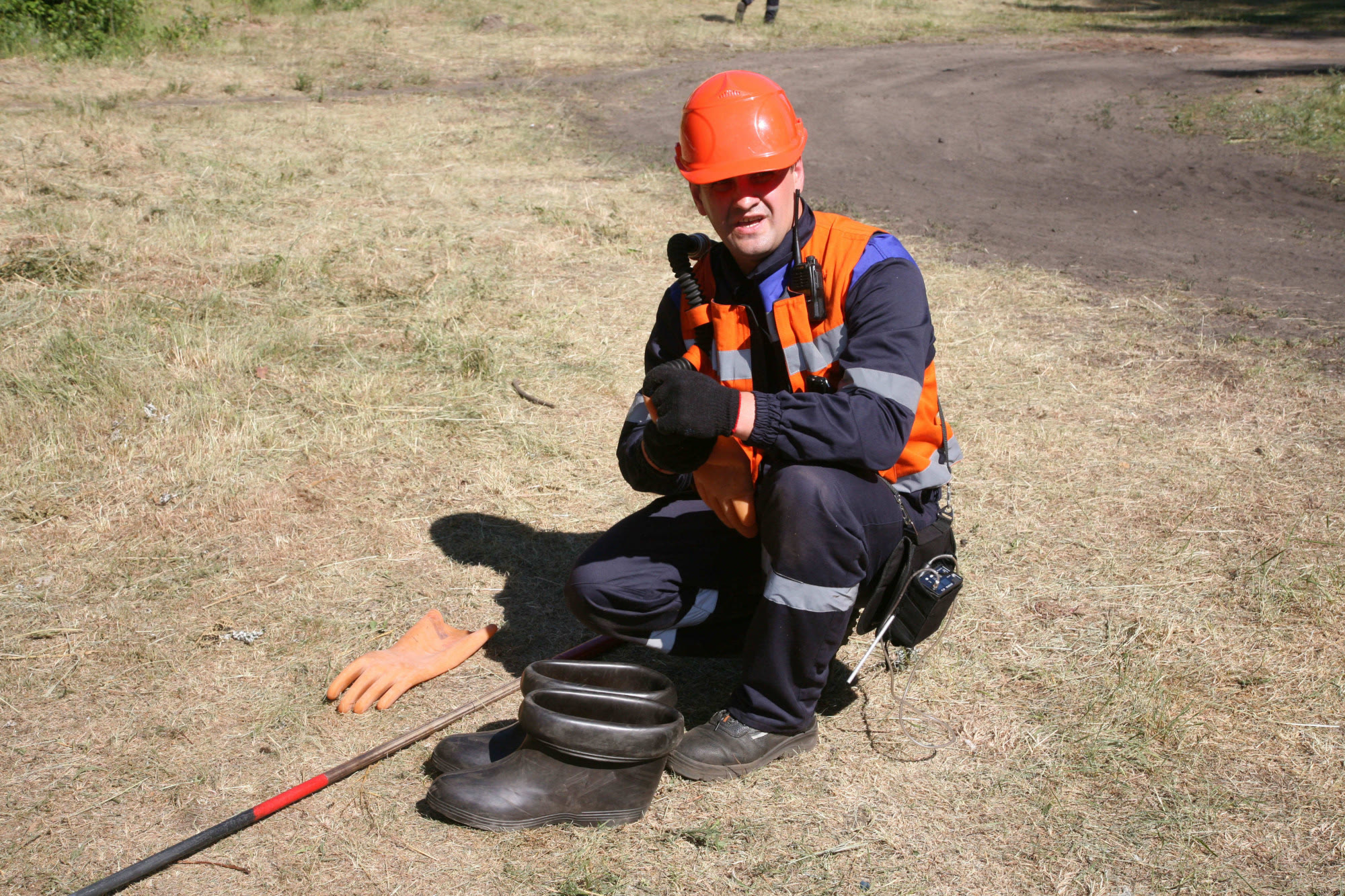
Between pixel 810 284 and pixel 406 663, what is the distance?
5.44 ft

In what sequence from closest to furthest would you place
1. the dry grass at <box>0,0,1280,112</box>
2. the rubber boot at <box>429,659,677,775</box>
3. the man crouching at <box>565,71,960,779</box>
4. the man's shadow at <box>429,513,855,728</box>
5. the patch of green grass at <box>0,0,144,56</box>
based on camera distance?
the man crouching at <box>565,71,960,779</box>, the rubber boot at <box>429,659,677,775</box>, the man's shadow at <box>429,513,855,728</box>, the dry grass at <box>0,0,1280,112</box>, the patch of green grass at <box>0,0,144,56</box>

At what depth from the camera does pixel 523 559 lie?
12.9ft

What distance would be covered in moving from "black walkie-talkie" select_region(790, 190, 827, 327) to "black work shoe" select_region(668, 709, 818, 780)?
1095mm

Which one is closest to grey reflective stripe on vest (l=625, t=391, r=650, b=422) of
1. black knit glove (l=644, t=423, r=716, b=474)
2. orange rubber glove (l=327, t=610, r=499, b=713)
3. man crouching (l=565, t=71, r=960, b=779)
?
man crouching (l=565, t=71, r=960, b=779)

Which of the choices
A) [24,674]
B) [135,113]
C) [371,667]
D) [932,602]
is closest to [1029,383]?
[932,602]

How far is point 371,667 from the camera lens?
126 inches

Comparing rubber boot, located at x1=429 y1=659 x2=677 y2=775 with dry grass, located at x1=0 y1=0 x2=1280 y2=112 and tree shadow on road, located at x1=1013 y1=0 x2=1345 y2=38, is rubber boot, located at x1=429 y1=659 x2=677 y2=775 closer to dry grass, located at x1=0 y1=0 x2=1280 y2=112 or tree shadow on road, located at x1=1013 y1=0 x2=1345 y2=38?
dry grass, located at x1=0 y1=0 x2=1280 y2=112

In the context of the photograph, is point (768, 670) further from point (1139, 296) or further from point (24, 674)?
point (1139, 296)

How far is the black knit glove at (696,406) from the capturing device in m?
2.57

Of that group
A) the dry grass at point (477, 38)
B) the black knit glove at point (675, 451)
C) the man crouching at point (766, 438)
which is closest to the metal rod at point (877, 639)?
the man crouching at point (766, 438)

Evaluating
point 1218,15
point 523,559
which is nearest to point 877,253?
point 523,559

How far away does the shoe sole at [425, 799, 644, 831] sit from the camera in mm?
2605

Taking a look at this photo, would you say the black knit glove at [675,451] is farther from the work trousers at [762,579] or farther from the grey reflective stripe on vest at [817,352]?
the grey reflective stripe on vest at [817,352]

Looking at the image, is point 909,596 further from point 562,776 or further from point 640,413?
point 562,776
